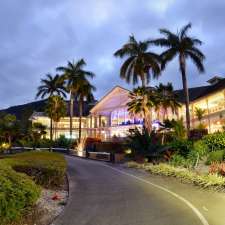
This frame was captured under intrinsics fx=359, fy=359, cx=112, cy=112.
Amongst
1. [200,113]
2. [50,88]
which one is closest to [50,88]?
[50,88]

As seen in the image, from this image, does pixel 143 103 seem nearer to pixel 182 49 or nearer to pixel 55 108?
pixel 182 49

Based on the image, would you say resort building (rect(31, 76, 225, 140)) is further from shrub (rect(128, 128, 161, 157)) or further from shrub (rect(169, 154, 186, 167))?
shrub (rect(169, 154, 186, 167))

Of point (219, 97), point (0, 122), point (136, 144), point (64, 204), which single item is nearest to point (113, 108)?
point (0, 122)

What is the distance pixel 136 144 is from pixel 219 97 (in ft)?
58.2

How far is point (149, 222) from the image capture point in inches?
369

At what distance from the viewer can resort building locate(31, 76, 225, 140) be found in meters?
43.4

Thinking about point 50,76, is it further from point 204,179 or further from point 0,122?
point 204,179

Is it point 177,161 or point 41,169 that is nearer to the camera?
point 41,169

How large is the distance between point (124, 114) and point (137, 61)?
19785 mm

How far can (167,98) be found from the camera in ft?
159

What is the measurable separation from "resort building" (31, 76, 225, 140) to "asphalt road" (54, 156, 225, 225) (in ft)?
82.4

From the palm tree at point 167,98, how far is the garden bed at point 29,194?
111 feet

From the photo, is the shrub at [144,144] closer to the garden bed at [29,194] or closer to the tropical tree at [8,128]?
the garden bed at [29,194]

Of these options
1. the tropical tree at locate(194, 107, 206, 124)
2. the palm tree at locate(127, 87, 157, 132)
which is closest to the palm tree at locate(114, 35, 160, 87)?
the palm tree at locate(127, 87, 157, 132)
